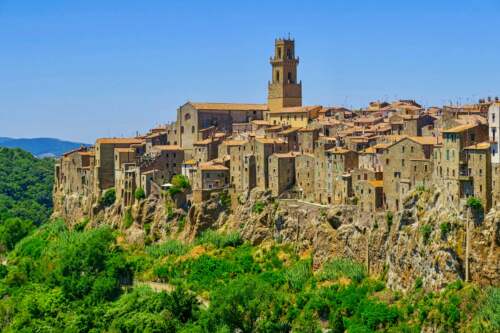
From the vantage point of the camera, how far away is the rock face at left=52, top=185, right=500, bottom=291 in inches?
2470

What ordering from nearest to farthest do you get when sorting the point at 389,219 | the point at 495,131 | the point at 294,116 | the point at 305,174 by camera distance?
1. the point at 495,131
2. the point at 389,219
3. the point at 305,174
4. the point at 294,116

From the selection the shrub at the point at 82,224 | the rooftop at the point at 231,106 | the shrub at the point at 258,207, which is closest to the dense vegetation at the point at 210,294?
the shrub at the point at 258,207

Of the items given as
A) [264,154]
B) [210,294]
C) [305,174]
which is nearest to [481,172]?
[305,174]

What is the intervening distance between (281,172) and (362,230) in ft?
37.9

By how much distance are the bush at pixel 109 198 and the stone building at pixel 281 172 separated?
763 inches

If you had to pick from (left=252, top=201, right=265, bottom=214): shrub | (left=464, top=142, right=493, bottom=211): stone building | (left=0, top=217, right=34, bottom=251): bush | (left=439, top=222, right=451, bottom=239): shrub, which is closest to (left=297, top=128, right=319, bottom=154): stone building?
(left=252, top=201, right=265, bottom=214): shrub

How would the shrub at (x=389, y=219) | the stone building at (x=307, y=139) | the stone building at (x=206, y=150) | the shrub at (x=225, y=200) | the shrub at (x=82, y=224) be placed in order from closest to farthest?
the shrub at (x=389, y=219), the stone building at (x=307, y=139), the shrub at (x=225, y=200), the stone building at (x=206, y=150), the shrub at (x=82, y=224)

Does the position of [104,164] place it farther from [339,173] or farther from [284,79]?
[339,173]

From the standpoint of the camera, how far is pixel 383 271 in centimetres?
6994

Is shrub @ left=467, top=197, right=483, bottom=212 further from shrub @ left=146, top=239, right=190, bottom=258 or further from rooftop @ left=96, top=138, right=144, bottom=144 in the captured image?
rooftop @ left=96, top=138, right=144, bottom=144

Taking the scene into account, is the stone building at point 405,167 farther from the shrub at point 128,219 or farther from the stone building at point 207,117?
the shrub at point 128,219

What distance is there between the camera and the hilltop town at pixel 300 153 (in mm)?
65500

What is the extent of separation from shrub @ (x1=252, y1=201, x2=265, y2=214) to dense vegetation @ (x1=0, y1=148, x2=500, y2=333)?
256 centimetres

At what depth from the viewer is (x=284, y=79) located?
337ft
